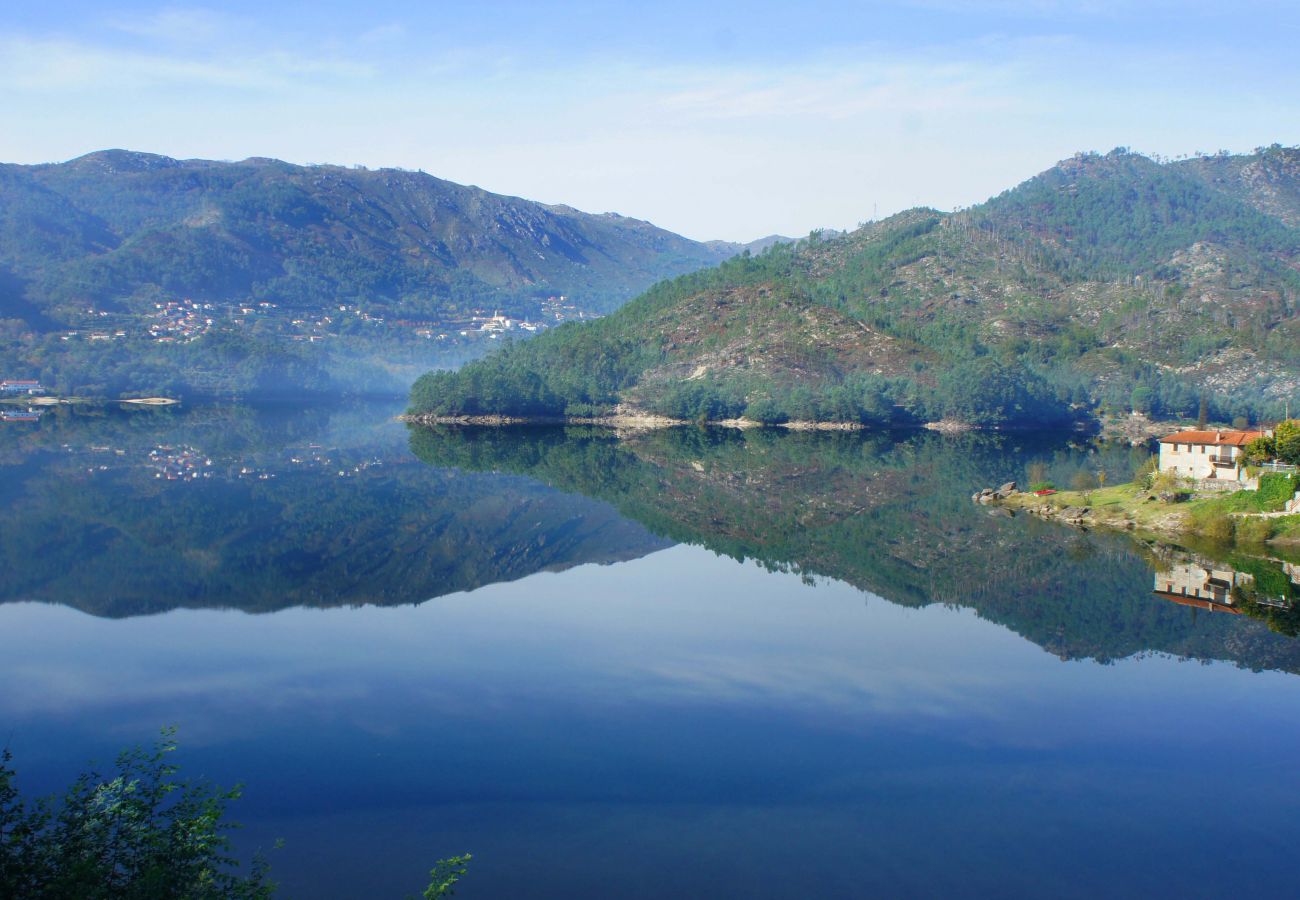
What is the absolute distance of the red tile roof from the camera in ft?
156

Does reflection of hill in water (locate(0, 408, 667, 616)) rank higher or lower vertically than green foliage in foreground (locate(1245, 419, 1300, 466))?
lower

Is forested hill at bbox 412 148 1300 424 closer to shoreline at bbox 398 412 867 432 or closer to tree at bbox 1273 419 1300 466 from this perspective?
shoreline at bbox 398 412 867 432

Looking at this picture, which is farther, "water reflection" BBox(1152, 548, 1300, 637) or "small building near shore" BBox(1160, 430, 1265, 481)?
"small building near shore" BBox(1160, 430, 1265, 481)

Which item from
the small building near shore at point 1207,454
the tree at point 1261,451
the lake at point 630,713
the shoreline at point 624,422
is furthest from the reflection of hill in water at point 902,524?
the shoreline at point 624,422

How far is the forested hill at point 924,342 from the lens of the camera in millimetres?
112500

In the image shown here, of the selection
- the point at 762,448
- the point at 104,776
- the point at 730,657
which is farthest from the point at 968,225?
the point at 104,776

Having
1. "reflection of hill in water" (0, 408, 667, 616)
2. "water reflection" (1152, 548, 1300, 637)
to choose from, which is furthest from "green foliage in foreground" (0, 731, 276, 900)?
"water reflection" (1152, 548, 1300, 637)

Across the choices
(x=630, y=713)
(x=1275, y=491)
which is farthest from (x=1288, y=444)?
(x=630, y=713)

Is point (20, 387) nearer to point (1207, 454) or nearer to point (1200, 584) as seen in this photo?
point (1207, 454)

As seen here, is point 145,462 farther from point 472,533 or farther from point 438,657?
point 438,657

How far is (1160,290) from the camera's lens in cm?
14988

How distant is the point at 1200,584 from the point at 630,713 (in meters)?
21.3

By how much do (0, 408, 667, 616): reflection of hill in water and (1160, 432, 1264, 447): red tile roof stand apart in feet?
80.0

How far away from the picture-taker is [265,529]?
4306 centimetres
